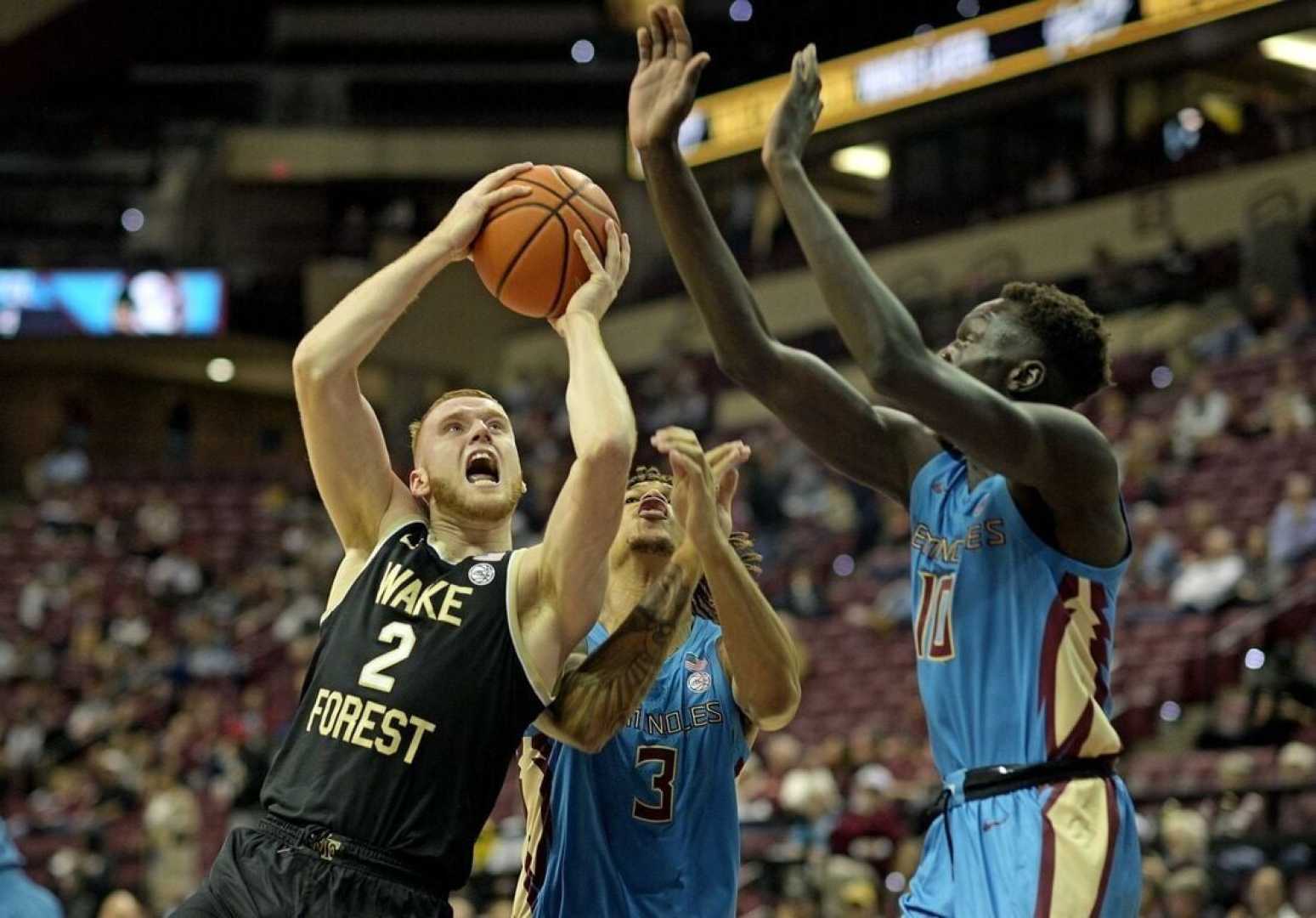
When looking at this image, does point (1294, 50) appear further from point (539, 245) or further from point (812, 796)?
point (539, 245)

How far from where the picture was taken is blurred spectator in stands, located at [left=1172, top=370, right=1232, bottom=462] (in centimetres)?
1473

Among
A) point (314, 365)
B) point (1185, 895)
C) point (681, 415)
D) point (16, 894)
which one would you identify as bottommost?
point (16, 894)

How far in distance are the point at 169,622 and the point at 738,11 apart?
10731 millimetres

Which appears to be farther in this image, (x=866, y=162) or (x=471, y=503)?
(x=866, y=162)

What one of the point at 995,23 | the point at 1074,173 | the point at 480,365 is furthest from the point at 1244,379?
the point at 480,365

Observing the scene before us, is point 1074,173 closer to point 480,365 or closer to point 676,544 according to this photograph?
point 480,365

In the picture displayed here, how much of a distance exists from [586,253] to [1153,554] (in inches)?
361

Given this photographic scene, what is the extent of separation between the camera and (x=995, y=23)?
54.4 feet

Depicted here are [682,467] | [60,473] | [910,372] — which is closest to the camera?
[910,372]

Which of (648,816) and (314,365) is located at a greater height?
(314,365)

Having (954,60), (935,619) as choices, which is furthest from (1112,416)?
(935,619)

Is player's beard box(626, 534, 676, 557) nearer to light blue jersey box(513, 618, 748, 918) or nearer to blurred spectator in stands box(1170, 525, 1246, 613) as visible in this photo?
light blue jersey box(513, 618, 748, 918)

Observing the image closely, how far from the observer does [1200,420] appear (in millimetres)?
14945

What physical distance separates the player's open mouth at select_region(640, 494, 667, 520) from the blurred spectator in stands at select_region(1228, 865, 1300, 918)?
4.24 metres
